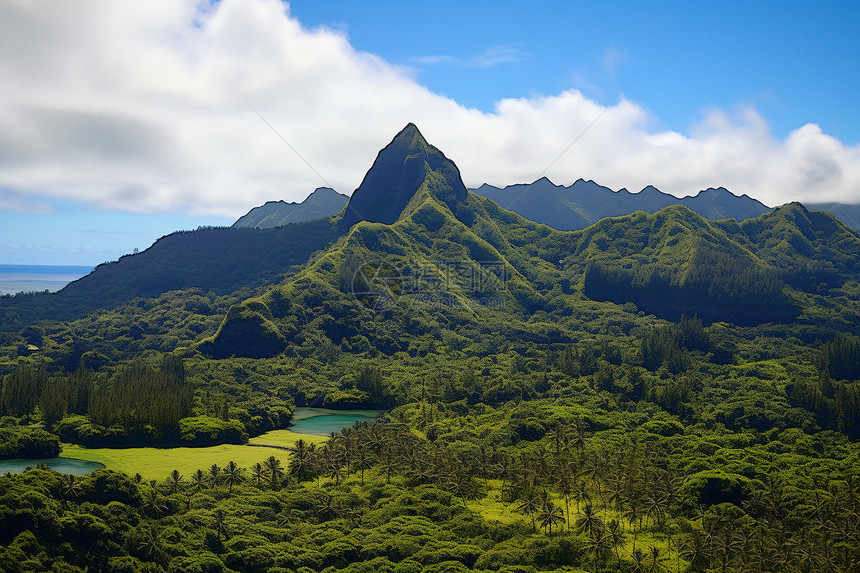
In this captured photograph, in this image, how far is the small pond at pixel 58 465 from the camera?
88.1 meters

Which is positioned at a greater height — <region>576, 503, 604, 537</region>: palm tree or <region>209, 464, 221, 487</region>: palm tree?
<region>209, 464, 221, 487</region>: palm tree

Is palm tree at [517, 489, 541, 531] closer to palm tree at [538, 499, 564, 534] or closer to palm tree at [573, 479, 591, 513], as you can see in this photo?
palm tree at [538, 499, 564, 534]

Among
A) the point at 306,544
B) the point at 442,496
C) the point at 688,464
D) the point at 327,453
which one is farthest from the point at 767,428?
the point at 306,544

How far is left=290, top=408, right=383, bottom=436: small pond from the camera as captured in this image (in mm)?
122625

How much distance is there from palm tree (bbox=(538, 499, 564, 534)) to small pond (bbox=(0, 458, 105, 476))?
60111 millimetres

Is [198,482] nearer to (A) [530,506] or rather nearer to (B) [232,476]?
(B) [232,476]

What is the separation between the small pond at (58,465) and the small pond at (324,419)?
124 ft

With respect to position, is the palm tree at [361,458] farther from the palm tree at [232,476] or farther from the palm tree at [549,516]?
the palm tree at [549,516]

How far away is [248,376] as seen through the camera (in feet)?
506

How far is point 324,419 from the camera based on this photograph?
437 ft

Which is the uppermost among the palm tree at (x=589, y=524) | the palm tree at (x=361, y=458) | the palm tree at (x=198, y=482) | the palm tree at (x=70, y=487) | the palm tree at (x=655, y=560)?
the palm tree at (x=70, y=487)

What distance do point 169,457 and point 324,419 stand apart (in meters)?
39.6

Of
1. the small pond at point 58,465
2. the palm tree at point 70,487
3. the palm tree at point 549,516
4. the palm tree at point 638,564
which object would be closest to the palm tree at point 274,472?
the palm tree at point 70,487

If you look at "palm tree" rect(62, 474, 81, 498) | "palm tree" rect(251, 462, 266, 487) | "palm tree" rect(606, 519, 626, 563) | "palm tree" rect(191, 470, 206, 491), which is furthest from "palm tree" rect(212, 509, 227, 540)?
"palm tree" rect(606, 519, 626, 563)
